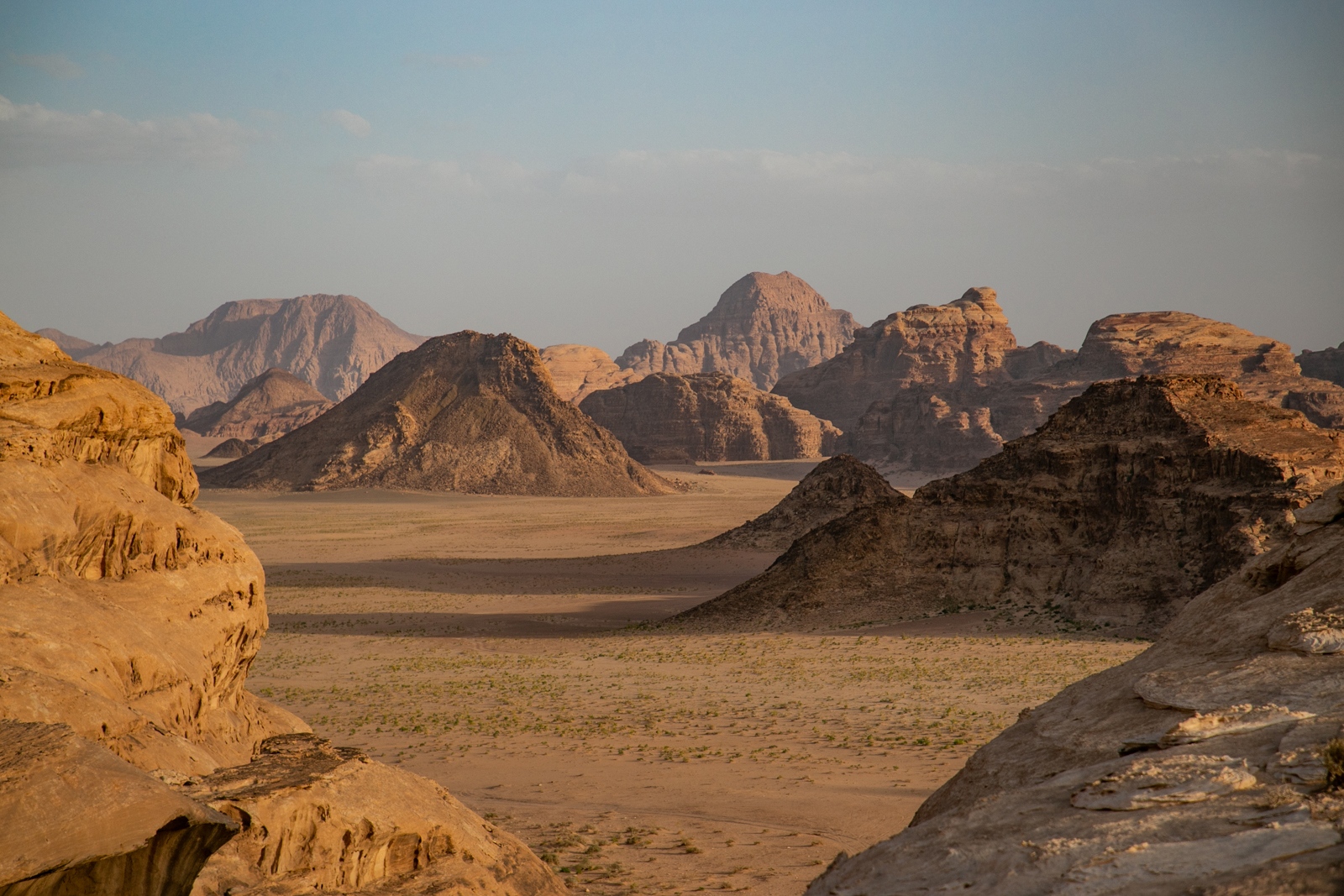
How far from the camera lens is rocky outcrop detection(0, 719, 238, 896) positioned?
425cm

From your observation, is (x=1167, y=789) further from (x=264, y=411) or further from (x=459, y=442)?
(x=264, y=411)

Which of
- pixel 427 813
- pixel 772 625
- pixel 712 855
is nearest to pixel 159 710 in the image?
pixel 427 813

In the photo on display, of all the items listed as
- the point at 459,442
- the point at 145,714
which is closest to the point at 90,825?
the point at 145,714

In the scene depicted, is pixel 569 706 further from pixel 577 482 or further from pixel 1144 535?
pixel 577 482

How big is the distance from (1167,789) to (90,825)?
4863 mm

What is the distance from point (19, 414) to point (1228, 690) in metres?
9.33

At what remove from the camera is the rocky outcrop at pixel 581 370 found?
17700 centimetres

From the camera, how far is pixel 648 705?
1723 centimetres

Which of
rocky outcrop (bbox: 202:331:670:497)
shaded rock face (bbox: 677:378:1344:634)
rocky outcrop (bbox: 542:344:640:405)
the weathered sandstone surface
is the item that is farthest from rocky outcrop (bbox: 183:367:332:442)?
the weathered sandstone surface

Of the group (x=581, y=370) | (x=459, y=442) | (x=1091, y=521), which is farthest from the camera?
(x=581, y=370)

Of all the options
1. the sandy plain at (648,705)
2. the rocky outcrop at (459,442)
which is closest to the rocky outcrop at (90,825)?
the sandy plain at (648,705)

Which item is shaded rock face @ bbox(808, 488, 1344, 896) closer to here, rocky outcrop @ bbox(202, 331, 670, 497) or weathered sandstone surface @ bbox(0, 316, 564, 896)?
weathered sandstone surface @ bbox(0, 316, 564, 896)

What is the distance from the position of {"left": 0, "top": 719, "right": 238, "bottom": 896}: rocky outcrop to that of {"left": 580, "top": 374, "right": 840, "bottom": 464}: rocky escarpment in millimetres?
127863

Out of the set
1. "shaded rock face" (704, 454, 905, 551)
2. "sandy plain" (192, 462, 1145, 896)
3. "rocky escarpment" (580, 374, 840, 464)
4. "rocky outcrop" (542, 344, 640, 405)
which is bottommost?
"sandy plain" (192, 462, 1145, 896)
